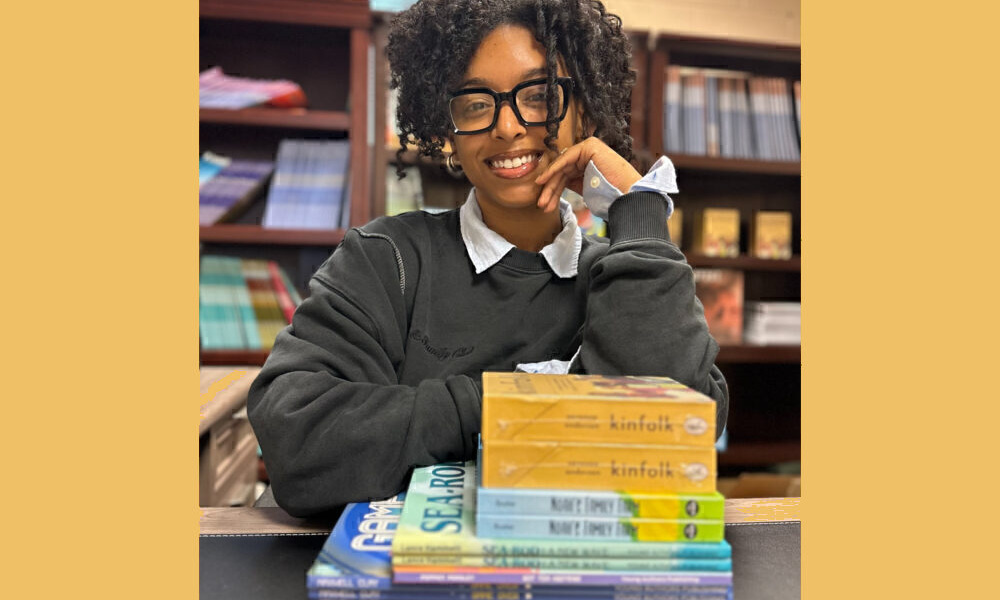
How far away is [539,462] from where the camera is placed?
0.57 metres

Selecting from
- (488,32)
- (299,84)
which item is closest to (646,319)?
(488,32)

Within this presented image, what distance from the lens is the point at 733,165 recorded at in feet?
7.79

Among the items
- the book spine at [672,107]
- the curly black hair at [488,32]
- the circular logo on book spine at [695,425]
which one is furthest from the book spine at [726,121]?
the circular logo on book spine at [695,425]

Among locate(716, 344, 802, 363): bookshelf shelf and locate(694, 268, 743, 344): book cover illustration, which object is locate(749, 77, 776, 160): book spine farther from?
locate(716, 344, 802, 363): bookshelf shelf

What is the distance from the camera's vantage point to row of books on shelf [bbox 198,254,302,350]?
7.25 ft

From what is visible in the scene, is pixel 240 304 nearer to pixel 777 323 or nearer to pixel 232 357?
pixel 232 357

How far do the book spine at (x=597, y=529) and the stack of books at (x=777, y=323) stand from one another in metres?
2.06

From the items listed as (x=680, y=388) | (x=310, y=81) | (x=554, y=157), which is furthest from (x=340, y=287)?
(x=310, y=81)

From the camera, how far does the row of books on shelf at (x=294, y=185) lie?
2.24 meters

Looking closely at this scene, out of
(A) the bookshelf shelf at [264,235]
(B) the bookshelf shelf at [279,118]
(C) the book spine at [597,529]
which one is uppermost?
(B) the bookshelf shelf at [279,118]

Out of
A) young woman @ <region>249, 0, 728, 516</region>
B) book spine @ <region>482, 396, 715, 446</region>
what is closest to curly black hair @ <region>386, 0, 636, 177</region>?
young woman @ <region>249, 0, 728, 516</region>

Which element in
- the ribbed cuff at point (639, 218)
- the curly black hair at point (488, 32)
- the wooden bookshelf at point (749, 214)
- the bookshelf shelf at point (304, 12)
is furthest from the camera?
the wooden bookshelf at point (749, 214)

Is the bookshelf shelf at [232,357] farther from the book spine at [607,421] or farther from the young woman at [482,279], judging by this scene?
the book spine at [607,421]

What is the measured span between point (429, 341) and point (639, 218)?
372mm
